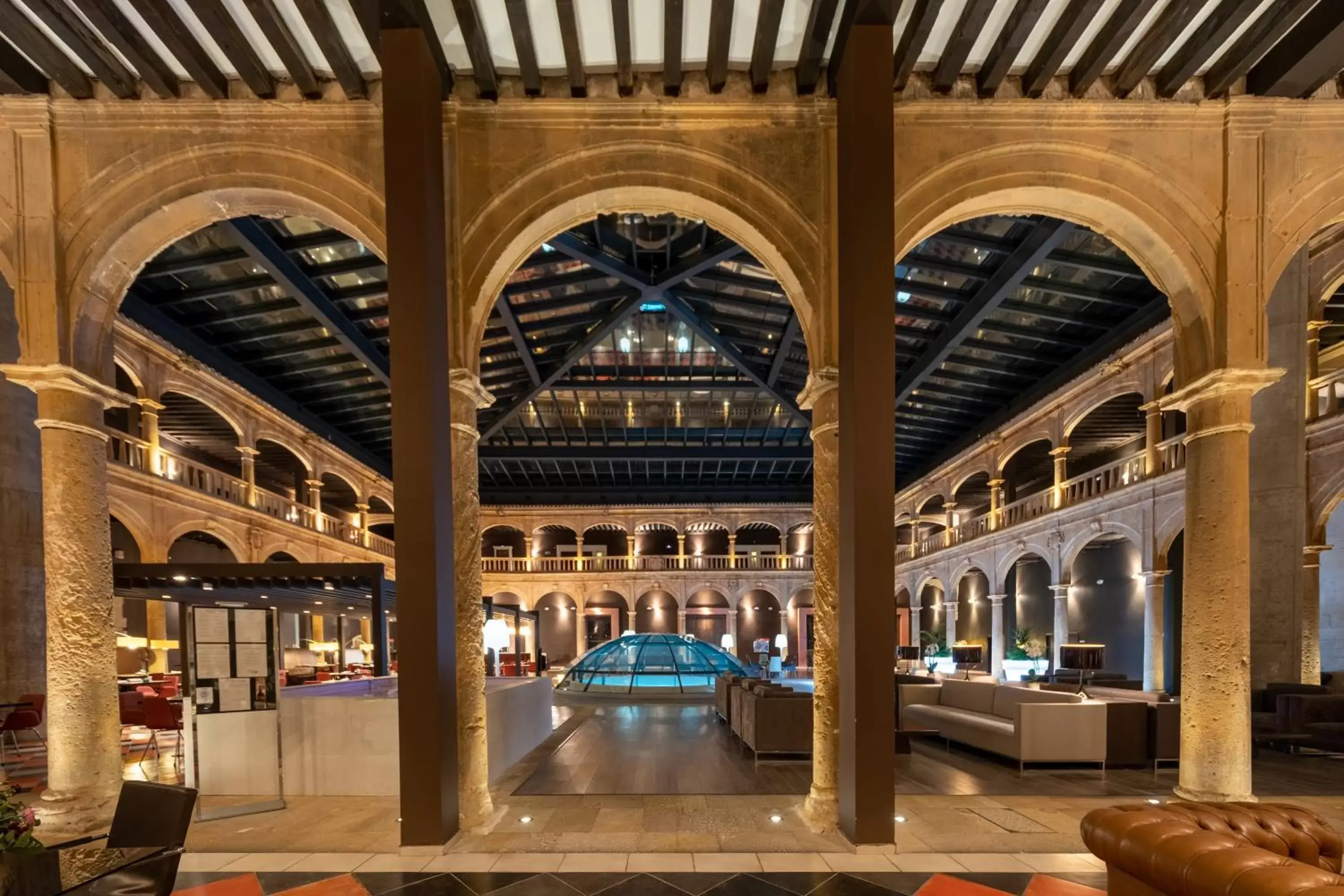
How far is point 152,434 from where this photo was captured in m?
12.1

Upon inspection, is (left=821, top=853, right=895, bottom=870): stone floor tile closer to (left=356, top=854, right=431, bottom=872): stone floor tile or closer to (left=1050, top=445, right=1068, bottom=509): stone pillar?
(left=356, top=854, right=431, bottom=872): stone floor tile

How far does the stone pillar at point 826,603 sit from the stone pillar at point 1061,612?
12.8 m

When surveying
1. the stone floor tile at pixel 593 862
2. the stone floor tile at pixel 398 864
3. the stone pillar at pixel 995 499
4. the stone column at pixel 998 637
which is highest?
the stone pillar at pixel 995 499

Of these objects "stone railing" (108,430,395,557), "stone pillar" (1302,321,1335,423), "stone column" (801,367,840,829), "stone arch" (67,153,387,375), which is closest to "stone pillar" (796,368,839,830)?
"stone column" (801,367,840,829)

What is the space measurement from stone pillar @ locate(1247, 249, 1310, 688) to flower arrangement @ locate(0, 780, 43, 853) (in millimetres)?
11073

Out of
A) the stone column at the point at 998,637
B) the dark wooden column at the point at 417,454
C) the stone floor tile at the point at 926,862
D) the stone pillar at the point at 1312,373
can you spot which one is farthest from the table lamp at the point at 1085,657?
the stone column at the point at 998,637

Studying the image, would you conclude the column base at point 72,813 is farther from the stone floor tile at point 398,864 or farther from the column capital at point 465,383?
the column capital at point 465,383

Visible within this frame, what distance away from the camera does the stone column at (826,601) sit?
4.47 metres

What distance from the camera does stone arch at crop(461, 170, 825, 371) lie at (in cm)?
Result: 475

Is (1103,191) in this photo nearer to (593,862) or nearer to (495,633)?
(593,862)

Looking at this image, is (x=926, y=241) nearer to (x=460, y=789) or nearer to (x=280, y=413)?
(x=460, y=789)

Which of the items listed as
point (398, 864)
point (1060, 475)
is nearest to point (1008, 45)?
point (398, 864)

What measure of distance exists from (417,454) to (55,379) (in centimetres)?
281

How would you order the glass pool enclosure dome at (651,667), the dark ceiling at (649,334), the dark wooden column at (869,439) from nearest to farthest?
the dark wooden column at (869,439) → the dark ceiling at (649,334) → the glass pool enclosure dome at (651,667)
